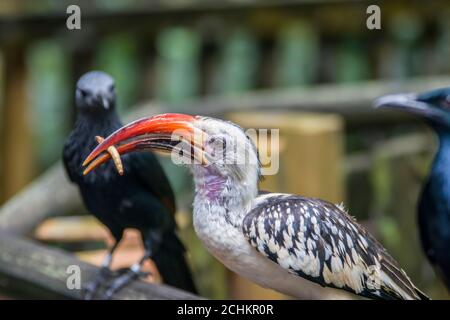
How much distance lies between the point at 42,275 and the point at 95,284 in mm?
169

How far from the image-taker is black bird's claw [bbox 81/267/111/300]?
168 cm

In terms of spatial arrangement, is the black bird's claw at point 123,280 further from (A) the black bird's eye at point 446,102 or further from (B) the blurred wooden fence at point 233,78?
(A) the black bird's eye at point 446,102

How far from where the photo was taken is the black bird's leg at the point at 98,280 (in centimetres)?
169

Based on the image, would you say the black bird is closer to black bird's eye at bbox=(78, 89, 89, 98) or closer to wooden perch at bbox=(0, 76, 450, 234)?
black bird's eye at bbox=(78, 89, 89, 98)

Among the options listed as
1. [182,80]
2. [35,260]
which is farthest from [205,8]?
[35,260]

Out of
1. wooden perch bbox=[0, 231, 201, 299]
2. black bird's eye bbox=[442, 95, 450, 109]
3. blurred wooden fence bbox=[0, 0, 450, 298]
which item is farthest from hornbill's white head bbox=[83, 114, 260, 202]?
blurred wooden fence bbox=[0, 0, 450, 298]

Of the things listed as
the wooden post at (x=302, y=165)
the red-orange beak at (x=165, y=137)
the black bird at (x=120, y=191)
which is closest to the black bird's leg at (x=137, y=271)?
the black bird at (x=120, y=191)

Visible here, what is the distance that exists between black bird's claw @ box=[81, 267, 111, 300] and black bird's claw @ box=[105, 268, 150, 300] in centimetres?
2

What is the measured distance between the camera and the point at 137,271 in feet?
5.63

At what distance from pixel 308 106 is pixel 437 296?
657 mm

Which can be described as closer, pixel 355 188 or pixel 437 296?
pixel 355 188

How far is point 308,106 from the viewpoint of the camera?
2920 millimetres

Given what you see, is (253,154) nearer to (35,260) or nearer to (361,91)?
(35,260)

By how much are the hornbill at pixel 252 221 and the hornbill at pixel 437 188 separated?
11.4 inches
